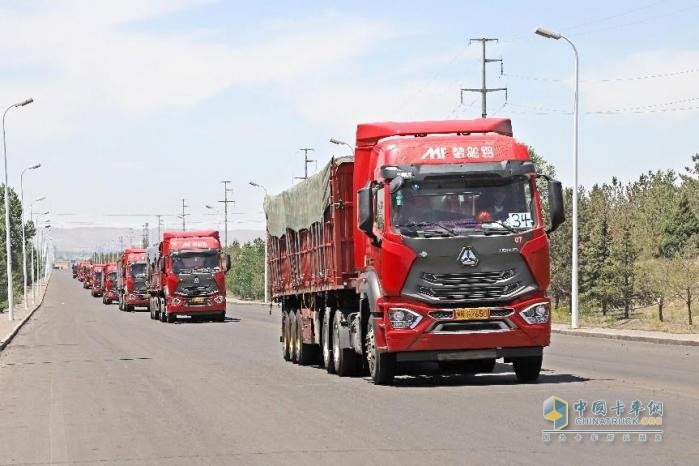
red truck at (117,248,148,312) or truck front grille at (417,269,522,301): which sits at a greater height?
truck front grille at (417,269,522,301)

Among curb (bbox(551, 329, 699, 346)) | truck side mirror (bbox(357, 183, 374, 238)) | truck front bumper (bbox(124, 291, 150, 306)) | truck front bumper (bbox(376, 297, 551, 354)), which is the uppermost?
truck side mirror (bbox(357, 183, 374, 238))

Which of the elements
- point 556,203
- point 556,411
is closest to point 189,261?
point 556,203

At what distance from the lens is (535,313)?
1855cm

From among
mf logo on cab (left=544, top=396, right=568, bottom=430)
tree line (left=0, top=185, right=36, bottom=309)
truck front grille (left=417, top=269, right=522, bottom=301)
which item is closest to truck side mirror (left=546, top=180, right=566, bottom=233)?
truck front grille (left=417, top=269, right=522, bottom=301)

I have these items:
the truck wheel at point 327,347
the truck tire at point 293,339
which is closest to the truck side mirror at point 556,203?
the truck wheel at point 327,347

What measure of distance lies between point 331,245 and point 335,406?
6.16 m

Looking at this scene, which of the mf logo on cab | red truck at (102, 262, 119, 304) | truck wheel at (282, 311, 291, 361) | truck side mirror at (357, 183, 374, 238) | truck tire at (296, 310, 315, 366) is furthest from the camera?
red truck at (102, 262, 119, 304)

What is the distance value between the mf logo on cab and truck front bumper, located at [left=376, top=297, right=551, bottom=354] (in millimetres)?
2469

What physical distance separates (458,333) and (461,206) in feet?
5.78

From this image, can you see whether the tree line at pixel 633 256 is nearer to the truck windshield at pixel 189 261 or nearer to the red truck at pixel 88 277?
the truck windshield at pixel 189 261

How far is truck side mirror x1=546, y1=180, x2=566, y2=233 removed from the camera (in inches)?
688

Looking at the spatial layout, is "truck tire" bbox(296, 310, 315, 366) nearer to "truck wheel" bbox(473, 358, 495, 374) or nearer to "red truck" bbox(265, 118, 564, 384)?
"truck wheel" bbox(473, 358, 495, 374)

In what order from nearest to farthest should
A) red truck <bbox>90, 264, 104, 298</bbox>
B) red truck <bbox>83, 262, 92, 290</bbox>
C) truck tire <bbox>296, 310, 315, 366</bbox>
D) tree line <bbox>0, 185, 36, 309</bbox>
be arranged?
A: truck tire <bbox>296, 310, 315, 366</bbox>
tree line <bbox>0, 185, 36, 309</bbox>
red truck <bbox>90, 264, 104, 298</bbox>
red truck <bbox>83, 262, 92, 290</bbox>

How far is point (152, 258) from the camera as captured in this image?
199 ft
